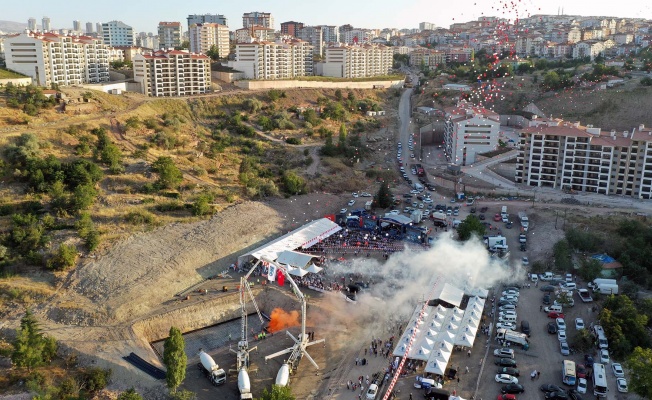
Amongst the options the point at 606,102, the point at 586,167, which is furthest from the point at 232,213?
the point at 606,102

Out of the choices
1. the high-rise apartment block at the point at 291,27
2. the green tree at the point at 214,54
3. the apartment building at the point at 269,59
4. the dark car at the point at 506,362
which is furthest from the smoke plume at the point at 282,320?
the high-rise apartment block at the point at 291,27

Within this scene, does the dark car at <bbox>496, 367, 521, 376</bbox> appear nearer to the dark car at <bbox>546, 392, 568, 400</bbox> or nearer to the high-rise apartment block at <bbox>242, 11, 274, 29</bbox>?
the dark car at <bbox>546, 392, 568, 400</bbox>

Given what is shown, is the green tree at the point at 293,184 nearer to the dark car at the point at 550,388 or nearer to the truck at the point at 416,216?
the truck at the point at 416,216

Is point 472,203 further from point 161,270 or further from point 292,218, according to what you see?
point 161,270

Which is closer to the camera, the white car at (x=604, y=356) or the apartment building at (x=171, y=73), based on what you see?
the white car at (x=604, y=356)

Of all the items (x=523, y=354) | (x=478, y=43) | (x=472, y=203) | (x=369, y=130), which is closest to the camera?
(x=523, y=354)

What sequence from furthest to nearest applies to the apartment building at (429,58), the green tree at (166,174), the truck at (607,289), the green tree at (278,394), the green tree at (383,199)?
the apartment building at (429,58), the green tree at (383,199), the green tree at (166,174), the truck at (607,289), the green tree at (278,394)
